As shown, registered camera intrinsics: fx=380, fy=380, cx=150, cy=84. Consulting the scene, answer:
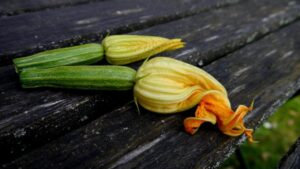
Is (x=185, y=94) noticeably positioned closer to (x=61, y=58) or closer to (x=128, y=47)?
(x=128, y=47)

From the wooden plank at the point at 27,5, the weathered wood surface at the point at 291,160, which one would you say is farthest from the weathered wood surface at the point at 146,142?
the wooden plank at the point at 27,5

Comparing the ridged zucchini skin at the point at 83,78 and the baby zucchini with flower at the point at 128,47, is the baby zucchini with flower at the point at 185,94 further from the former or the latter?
the baby zucchini with flower at the point at 128,47

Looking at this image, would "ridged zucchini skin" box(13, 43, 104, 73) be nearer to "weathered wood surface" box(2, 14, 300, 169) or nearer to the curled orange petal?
"weathered wood surface" box(2, 14, 300, 169)

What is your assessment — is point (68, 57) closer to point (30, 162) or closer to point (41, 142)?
point (41, 142)

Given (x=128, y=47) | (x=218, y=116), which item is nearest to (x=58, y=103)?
(x=128, y=47)

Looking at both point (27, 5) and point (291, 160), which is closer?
point (291, 160)

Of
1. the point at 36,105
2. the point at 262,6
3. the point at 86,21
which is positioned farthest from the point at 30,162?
the point at 262,6
